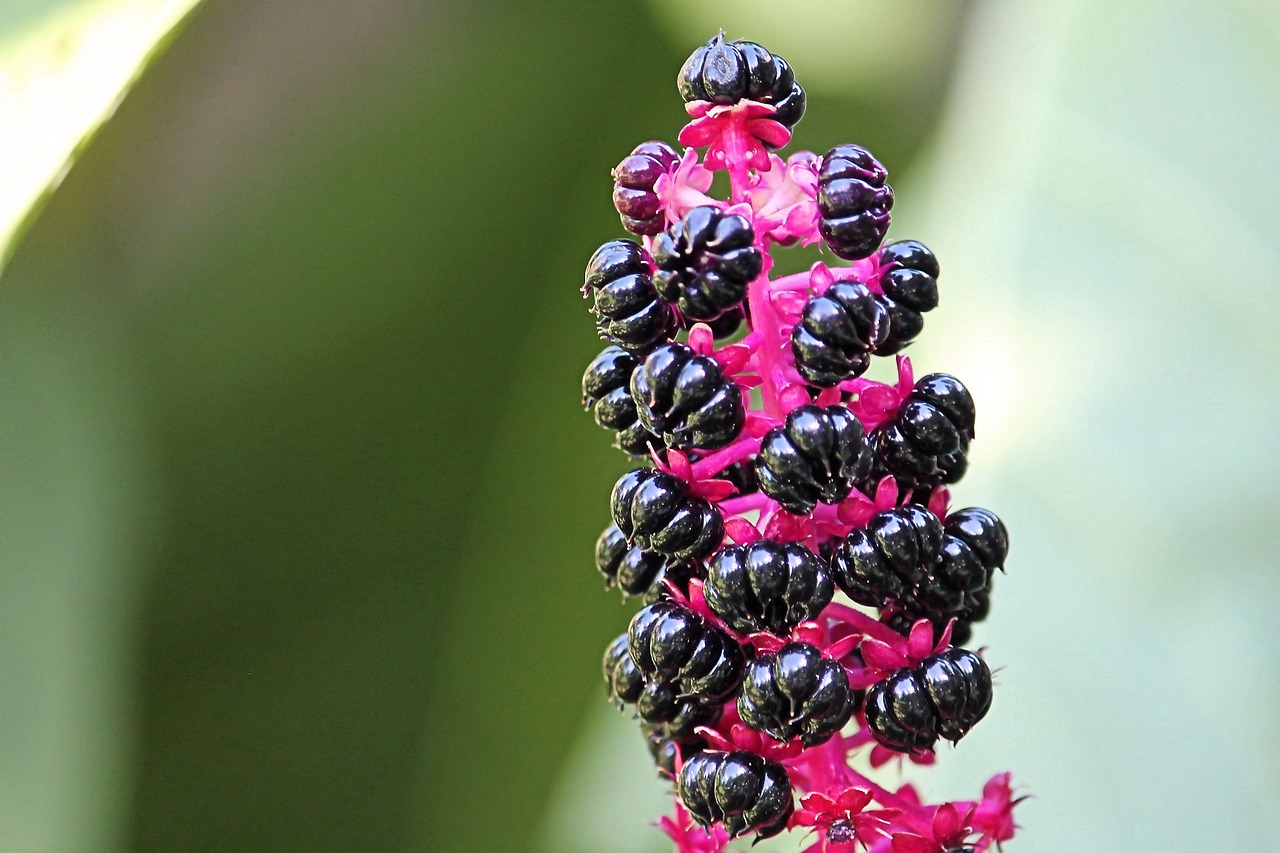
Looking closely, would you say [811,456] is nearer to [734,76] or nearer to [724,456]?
[724,456]

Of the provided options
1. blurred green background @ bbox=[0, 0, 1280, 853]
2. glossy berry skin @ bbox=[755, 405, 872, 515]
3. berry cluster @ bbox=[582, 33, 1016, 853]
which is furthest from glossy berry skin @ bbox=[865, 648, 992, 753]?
blurred green background @ bbox=[0, 0, 1280, 853]

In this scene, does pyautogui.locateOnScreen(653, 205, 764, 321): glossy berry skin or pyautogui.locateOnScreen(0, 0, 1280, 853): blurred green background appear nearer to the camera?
→ pyautogui.locateOnScreen(653, 205, 764, 321): glossy berry skin

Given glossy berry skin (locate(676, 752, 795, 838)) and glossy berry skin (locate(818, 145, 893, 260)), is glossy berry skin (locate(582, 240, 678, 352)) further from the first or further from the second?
glossy berry skin (locate(676, 752, 795, 838))

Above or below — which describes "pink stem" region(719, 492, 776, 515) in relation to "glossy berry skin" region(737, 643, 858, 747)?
above

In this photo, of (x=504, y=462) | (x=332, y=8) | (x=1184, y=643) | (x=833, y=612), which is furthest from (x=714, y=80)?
(x=332, y=8)

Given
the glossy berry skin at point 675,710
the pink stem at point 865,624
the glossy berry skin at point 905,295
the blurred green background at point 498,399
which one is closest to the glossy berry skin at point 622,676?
the glossy berry skin at point 675,710

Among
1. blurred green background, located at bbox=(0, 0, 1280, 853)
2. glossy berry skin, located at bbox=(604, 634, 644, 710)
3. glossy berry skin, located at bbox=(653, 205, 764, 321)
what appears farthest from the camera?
blurred green background, located at bbox=(0, 0, 1280, 853)

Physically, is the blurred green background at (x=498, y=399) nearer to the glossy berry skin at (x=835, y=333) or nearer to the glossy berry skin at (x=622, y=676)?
the glossy berry skin at (x=622, y=676)

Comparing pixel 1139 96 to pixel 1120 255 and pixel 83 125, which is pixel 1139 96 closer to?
pixel 1120 255
